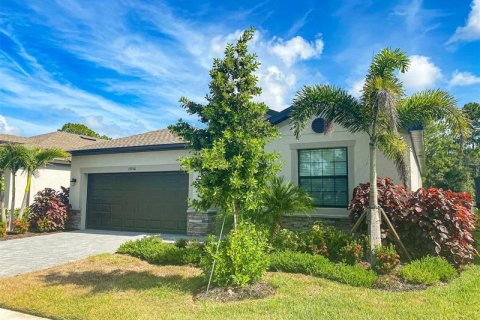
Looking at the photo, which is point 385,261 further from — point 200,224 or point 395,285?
point 200,224

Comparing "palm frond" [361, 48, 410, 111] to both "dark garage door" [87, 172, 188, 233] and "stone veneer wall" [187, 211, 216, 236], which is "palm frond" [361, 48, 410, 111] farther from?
"dark garage door" [87, 172, 188, 233]

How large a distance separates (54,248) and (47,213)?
464 cm

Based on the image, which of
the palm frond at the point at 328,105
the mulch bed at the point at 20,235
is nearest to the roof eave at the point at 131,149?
the mulch bed at the point at 20,235

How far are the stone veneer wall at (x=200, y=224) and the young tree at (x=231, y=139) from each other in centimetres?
686

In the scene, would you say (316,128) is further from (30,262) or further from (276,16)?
(30,262)

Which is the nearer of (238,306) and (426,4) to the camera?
(238,306)

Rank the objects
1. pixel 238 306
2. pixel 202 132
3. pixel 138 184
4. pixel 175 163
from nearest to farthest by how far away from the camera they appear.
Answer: pixel 238 306
pixel 202 132
pixel 175 163
pixel 138 184

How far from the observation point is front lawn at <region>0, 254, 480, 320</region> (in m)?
5.33

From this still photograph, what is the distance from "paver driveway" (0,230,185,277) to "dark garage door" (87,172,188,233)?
699 millimetres

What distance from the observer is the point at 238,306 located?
5.74 meters

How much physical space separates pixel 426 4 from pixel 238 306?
31.2 feet

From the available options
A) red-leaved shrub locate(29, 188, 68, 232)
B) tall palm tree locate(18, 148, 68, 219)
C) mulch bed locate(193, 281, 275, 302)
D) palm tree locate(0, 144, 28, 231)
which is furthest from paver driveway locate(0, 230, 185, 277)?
mulch bed locate(193, 281, 275, 302)

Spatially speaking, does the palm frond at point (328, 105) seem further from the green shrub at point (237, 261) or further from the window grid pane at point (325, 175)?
the green shrub at point (237, 261)

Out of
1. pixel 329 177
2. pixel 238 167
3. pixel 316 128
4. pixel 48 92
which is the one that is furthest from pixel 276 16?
pixel 48 92
